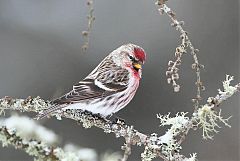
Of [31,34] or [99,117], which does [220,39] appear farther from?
[99,117]

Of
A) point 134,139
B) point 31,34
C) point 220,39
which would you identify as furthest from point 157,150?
point 31,34

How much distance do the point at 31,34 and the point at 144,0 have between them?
54.6 inches

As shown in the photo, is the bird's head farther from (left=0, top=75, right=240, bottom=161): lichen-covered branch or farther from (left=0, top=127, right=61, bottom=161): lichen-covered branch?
(left=0, top=127, right=61, bottom=161): lichen-covered branch

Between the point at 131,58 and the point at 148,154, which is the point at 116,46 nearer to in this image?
the point at 131,58

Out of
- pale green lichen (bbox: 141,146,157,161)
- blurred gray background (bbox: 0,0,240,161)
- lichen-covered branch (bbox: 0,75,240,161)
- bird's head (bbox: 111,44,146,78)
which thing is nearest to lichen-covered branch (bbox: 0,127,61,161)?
lichen-covered branch (bbox: 0,75,240,161)

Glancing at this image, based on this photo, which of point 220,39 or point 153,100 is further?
point 220,39

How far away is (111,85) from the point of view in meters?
3.09

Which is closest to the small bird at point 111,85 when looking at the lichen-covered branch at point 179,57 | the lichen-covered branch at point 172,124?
the lichen-covered branch at point 172,124

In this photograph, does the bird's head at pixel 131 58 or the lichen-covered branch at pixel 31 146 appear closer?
the lichen-covered branch at pixel 31 146

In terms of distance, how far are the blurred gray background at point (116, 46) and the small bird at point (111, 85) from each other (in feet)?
5.52

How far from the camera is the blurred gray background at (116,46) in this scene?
16.8ft

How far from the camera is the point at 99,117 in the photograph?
2773 mm

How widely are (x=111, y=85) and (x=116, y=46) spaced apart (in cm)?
273

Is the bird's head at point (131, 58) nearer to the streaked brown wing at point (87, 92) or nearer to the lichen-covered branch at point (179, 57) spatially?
the streaked brown wing at point (87, 92)
